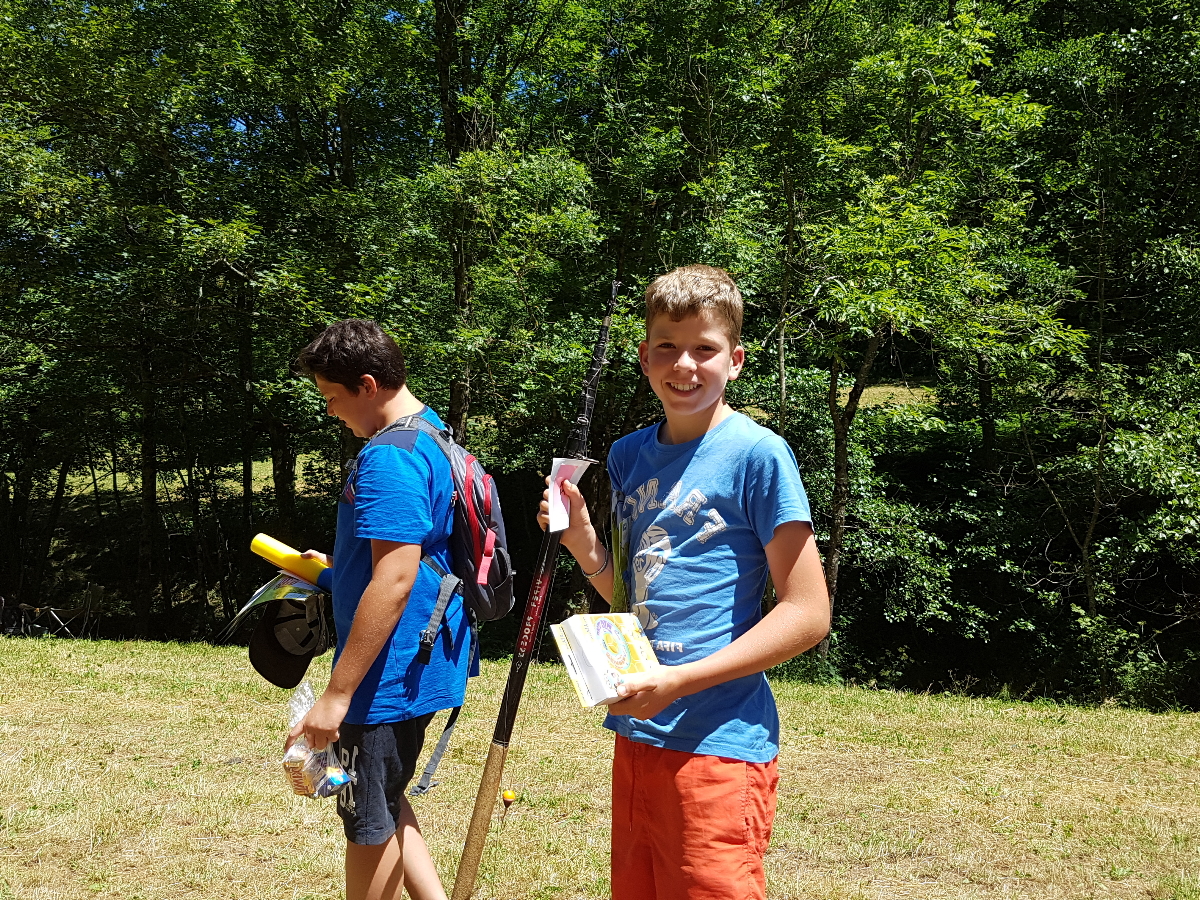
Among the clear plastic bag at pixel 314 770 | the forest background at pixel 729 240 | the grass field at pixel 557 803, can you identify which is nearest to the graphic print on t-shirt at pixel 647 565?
the clear plastic bag at pixel 314 770

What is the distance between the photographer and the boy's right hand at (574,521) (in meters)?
2.11

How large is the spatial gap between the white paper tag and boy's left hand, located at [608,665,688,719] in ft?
1.41

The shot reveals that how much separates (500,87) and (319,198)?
10.8 feet

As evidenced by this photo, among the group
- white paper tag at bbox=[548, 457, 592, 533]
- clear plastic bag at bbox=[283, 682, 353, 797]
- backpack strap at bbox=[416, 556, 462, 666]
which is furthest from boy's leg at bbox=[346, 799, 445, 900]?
white paper tag at bbox=[548, 457, 592, 533]

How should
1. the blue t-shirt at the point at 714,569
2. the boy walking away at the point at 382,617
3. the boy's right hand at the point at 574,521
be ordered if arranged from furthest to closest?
the boy walking away at the point at 382,617, the boy's right hand at the point at 574,521, the blue t-shirt at the point at 714,569

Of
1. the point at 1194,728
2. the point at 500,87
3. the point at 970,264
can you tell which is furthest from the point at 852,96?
the point at 1194,728

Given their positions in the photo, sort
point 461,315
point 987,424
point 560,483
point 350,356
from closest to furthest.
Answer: point 560,483
point 350,356
point 461,315
point 987,424

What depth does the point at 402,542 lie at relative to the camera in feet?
7.75

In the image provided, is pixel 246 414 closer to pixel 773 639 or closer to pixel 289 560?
pixel 289 560

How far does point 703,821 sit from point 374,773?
0.99 meters

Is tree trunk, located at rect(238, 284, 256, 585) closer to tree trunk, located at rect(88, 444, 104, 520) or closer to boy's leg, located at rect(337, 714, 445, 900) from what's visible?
tree trunk, located at rect(88, 444, 104, 520)

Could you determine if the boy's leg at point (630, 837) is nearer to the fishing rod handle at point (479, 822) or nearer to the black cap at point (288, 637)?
the fishing rod handle at point (479, 822)

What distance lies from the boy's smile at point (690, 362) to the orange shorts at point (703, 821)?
2.32 ft

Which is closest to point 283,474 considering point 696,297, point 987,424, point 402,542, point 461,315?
point 461,315
